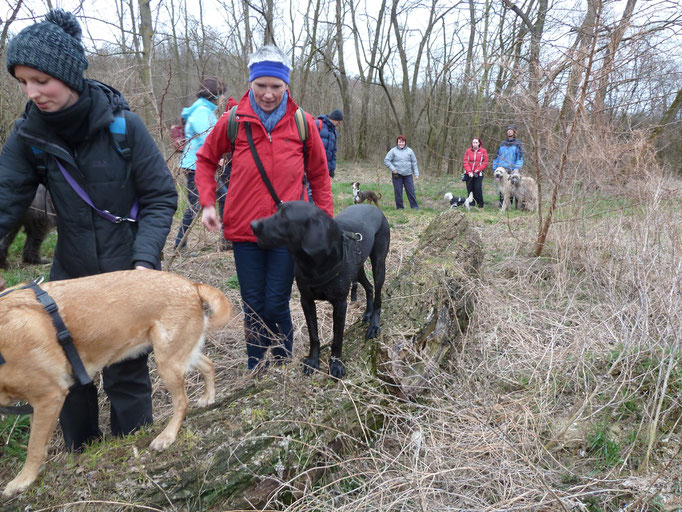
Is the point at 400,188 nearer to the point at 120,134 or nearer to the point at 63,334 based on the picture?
the point at 120,134

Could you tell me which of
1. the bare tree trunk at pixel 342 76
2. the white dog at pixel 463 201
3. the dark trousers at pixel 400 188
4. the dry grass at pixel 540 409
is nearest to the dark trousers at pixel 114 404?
the dry grass at pixel 540 409

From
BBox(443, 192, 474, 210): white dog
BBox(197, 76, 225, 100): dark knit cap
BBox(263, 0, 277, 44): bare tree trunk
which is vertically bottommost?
BBox(443, 192, 474, 210): white dog

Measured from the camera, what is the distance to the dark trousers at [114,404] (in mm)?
2127

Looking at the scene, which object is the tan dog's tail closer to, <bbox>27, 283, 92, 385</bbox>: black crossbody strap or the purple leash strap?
the purple leash strap

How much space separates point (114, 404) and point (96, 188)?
1.19m

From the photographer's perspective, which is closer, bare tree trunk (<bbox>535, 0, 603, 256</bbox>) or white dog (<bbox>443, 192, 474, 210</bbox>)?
bare tree trunk (<bbox>535, 0, 603, 256</bbox>)

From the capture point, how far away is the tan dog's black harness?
1754 millimetres

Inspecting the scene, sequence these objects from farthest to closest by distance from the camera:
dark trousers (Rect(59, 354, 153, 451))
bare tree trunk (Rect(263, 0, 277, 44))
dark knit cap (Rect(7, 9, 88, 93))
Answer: bare tree trunk (Rect(263, 0, 277, 44)) < dark trousers (Rect(59, 354, 153, 451)) < dark knit cap (Rect(7, 9, 88, 93))

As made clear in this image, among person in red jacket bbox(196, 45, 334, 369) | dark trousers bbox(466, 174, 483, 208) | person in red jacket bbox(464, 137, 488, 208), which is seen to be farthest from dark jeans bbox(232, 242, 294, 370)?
dark trousers bbox(466, 174, 483, 208)

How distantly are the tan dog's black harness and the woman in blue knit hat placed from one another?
28cm

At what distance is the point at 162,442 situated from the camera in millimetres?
1896

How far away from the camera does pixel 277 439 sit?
1961mm

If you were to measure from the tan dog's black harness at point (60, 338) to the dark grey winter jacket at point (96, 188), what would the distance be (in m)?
0.30

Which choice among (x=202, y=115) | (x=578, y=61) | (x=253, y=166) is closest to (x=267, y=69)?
(x=253, y=166)
